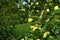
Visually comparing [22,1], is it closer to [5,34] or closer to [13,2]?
[13,2]

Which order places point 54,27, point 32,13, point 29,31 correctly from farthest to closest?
point 32,13
point 29,31
point 54,27

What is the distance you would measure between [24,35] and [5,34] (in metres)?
0.39

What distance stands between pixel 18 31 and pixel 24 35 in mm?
290

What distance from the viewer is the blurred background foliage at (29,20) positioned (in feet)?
12.4

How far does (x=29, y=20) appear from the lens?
4.41 metres

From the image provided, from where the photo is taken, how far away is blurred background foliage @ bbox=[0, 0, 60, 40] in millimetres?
3779

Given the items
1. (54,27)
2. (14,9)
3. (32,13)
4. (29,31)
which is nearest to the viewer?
(54,27)

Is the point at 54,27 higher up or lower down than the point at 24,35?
higher up

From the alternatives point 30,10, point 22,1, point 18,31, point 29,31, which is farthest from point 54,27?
point 22,1

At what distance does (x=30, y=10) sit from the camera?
4.91 metres

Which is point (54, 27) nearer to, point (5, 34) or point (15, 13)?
point (5, 34)

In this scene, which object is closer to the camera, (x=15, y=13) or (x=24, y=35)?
(x=24, y=35)

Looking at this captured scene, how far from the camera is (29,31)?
4027 millimetres

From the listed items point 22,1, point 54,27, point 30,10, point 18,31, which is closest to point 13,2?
point 22,1
